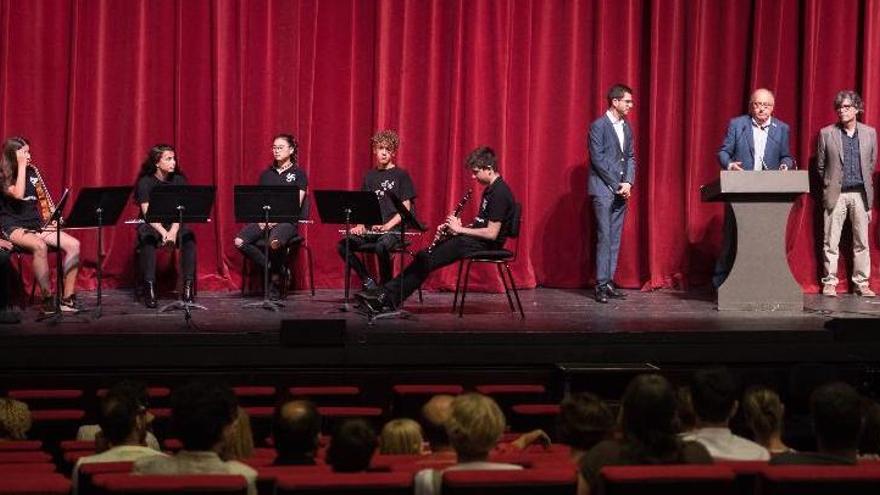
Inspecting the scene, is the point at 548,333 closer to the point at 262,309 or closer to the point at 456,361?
the point at 456,361

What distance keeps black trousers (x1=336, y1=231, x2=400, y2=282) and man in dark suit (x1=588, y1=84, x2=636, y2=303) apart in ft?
5.32

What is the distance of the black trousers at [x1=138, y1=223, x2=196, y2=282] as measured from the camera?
27.6 feet

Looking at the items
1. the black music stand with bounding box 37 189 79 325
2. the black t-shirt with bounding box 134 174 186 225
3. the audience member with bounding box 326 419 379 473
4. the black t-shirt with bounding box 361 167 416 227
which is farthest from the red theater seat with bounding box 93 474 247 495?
the black t-shirt with bounding box 361 167 416 227

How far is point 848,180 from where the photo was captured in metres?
9.41

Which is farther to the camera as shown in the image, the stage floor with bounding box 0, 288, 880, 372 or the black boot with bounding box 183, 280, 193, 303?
the black boot with bounding box 183, 280, 193, 303

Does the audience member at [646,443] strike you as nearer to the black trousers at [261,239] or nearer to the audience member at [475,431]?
the audience member at [475,431]

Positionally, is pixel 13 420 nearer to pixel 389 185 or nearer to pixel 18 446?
pixel 18 446

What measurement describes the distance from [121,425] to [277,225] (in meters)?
5.19

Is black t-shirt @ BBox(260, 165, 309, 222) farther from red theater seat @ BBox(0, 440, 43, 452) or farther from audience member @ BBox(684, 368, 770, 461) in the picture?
audience member @ BBox(684, 368, 770, 461)

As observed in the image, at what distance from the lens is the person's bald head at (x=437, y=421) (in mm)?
3947

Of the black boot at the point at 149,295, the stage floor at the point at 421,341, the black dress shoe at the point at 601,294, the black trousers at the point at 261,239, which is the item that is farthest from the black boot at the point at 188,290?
the black dress shoe at the point at 601,294

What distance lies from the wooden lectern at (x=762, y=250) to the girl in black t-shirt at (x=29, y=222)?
4639 mm

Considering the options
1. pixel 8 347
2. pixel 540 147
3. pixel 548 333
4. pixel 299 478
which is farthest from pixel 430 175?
pixel 299 478

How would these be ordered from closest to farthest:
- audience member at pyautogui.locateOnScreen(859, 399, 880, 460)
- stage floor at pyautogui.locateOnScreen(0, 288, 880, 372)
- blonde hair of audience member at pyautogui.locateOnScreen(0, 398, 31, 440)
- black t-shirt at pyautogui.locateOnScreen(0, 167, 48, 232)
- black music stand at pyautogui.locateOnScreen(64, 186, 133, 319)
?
audience member at pyautogui.locateOnScreen(859, 399, 880, 460)
blonde hair of audience member at pyautogui.locateOnScreen(0, 398, 31, 440)
stage floor at pyautogui.locateOnScreen(0, 288, 880, 372)
black music stand at pyautogui.locateOnScreen(64, 186, 133, 319)
black t-shirt at pyautogui.locateOnScreen(0, 167, 48, 232)
